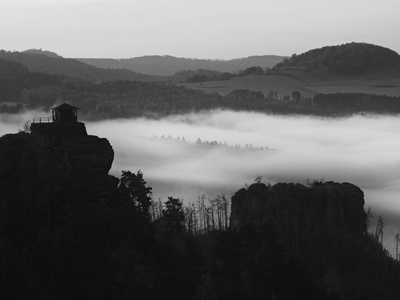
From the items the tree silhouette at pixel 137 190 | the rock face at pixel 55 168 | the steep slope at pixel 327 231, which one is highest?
the rock face at pixel 55 168

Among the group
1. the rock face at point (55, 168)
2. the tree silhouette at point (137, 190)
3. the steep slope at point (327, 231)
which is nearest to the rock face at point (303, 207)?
the steep slope at point (327, 231)

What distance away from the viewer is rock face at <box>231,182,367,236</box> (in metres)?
160

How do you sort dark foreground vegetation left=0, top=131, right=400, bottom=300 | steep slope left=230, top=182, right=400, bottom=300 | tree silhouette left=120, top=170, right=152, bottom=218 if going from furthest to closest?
steep slope left=230, top=182, right=400, bottom=300 → tree silhouette left=120, top=170, right=152, bottom=218 → dark foreground vegetation left=0, top=131, right=400, bottom=300

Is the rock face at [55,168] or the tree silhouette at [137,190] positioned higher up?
the rock face at [55,168]

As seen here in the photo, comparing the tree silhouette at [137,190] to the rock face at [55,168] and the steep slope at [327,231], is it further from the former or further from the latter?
the steep slope at [327,231]

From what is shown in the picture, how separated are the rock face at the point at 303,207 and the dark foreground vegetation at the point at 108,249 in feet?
36.9

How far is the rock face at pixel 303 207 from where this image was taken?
526 feet

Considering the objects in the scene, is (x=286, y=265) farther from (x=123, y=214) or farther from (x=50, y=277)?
(x=50, y=277)

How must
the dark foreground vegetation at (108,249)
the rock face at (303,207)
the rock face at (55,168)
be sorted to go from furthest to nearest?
the rock face at (303,207) → the rock face at (55,168) → the dark foreground vegetation at (108,249)

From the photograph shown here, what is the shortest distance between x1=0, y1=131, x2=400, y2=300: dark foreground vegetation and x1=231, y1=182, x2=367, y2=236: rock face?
443 inches

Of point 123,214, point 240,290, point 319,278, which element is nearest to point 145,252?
point 123,214

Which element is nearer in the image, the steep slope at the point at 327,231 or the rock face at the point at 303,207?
the steep slope at the point at 327,231

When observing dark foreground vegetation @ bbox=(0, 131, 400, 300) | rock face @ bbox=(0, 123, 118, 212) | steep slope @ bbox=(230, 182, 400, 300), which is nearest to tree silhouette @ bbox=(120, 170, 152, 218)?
dark foreground vegetation @ bbox=(0, 131, 400, 300)

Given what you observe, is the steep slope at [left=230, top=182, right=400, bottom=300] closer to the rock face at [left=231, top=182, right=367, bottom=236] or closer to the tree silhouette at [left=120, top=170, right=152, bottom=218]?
the rock face at [left=231, top=182, right=367, bottom=236]
